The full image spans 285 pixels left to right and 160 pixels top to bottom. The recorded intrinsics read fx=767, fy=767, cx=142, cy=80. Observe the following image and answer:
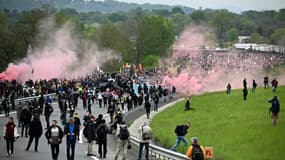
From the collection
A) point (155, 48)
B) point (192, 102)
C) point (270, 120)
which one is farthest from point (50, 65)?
point (155, 48)

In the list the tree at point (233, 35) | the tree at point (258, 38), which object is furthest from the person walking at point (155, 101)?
the tree at point (233, 35)

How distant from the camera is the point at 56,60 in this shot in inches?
3497

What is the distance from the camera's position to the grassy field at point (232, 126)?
99.3ft

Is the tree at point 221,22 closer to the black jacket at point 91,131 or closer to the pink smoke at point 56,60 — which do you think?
the pink smoke at point 56,60

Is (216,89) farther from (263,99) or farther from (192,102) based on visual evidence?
(263,99)

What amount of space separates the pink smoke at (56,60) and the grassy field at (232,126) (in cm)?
2103

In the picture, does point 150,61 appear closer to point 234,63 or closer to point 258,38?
point 258,38

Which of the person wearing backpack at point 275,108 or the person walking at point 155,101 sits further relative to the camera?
the person walking at point 155,101

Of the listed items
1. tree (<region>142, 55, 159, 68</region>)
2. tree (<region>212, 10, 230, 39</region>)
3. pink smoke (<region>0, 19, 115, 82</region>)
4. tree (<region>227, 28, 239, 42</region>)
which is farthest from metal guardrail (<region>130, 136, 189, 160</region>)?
tree (<region>212, 10, 230, 39</region>)

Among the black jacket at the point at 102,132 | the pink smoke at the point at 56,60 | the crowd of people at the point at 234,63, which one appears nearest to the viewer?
the black jacket at the point at 102,132

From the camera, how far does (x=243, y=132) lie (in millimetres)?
36438

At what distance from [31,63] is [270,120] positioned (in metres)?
49.0

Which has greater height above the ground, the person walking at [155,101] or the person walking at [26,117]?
the person walking at [26,117]

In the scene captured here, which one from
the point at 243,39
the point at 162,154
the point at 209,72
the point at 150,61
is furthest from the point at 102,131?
the point at 243,39
